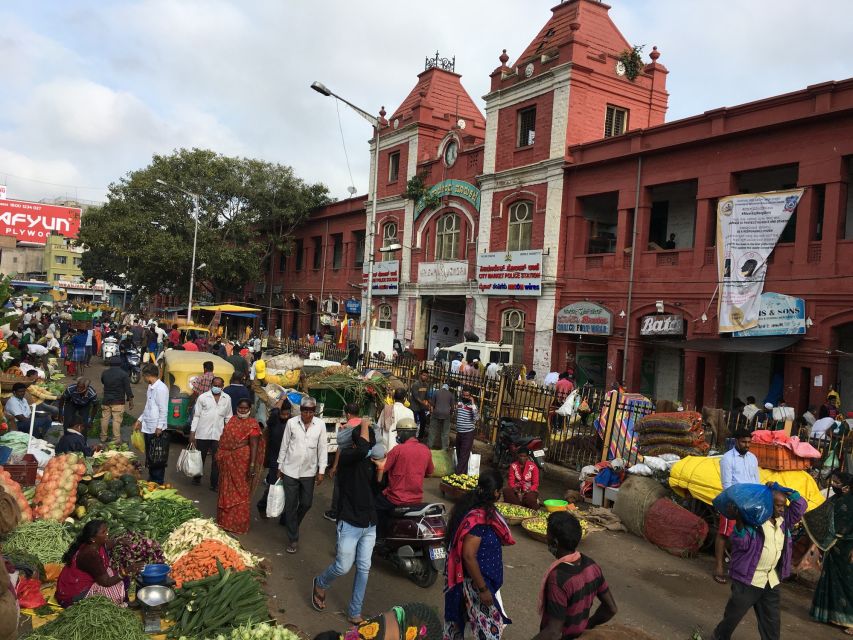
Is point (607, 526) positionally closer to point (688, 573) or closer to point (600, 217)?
point (688, 573)

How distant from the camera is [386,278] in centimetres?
3039

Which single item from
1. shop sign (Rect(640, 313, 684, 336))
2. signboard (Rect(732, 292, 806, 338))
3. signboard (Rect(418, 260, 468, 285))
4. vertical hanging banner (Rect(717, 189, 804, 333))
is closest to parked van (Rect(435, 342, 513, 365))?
signboard (Rect(418, 260, 468, 285))

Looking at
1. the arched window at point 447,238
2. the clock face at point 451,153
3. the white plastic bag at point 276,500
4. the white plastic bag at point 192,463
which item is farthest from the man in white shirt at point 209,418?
the clock face at point 451,153

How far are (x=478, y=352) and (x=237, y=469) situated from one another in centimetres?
1471

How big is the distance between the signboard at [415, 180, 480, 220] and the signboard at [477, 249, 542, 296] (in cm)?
240

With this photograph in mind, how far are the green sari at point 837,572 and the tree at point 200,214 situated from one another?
111 feet

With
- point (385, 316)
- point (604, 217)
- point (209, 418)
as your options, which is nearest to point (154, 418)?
point (209, 418)

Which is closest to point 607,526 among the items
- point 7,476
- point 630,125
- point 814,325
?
point 7,476

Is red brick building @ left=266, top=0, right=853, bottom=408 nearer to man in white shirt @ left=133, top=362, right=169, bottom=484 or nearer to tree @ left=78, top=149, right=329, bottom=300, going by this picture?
tree @ left=78, top=149, right=329, bottom=300

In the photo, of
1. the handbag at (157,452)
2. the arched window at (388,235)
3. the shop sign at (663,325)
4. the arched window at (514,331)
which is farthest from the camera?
the arched window at (388,235)

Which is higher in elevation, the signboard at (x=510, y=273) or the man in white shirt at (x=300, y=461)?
the signboard at (x=510, y=273)

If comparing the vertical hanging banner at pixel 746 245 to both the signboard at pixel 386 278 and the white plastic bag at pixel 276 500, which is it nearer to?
the white plastic bag at pixel 276 500

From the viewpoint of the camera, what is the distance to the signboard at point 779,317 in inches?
637

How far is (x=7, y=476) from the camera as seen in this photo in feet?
24.0
